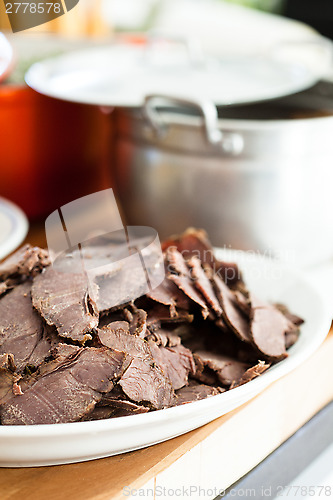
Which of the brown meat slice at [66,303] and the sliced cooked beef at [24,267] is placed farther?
the sliced cooked beef at [24,267]

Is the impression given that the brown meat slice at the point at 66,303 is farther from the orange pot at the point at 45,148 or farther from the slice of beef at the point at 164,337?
the orange pot at the point at 45,148

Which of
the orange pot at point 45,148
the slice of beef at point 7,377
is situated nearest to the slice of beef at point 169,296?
the slice of beef at point 7,377

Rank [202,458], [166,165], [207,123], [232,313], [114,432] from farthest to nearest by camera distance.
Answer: [166,165] < [207,123] < [232,313] < [202,458] < [114,432]

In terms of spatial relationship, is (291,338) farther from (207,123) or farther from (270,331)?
(207,123)

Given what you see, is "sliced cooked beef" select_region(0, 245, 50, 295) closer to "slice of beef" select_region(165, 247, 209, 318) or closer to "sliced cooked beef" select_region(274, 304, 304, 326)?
"slice of beef" select_region(165, 247, 209, 318)

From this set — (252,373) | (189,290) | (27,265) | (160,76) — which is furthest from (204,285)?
(160,76)

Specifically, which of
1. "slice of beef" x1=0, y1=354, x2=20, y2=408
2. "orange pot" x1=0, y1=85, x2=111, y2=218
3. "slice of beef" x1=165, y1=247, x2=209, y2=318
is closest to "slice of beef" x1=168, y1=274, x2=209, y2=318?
"slice of beef" x1=165, y1=247, x2=209, y2=318
